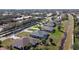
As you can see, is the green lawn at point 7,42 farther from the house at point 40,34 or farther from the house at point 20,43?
the house at point 40,34

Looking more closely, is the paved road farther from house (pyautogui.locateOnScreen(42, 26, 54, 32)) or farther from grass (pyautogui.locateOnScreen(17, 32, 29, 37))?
grass (pyautogui.locateOnScreen(17, 32, 29, 37))

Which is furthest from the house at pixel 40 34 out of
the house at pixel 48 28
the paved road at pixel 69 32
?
the paved road at pixel 69 32

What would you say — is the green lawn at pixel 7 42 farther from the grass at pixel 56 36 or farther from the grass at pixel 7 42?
the grass at pixel 56 36

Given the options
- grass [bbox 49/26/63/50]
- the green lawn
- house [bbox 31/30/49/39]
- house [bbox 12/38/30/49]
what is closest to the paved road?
grass [bbox 49/26/63/50]

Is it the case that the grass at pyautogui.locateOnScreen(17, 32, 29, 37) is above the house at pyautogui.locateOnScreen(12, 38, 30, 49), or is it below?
above

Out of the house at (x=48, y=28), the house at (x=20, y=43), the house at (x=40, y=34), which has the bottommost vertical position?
the house at (x=20, y=43)

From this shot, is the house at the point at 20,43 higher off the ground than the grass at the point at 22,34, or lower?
lower

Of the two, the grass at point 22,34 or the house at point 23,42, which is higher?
the grass at point 22,34

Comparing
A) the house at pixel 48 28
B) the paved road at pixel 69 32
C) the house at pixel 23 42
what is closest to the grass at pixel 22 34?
the house at pixel 23 42

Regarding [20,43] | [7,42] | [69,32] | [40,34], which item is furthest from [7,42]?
[69,32]
